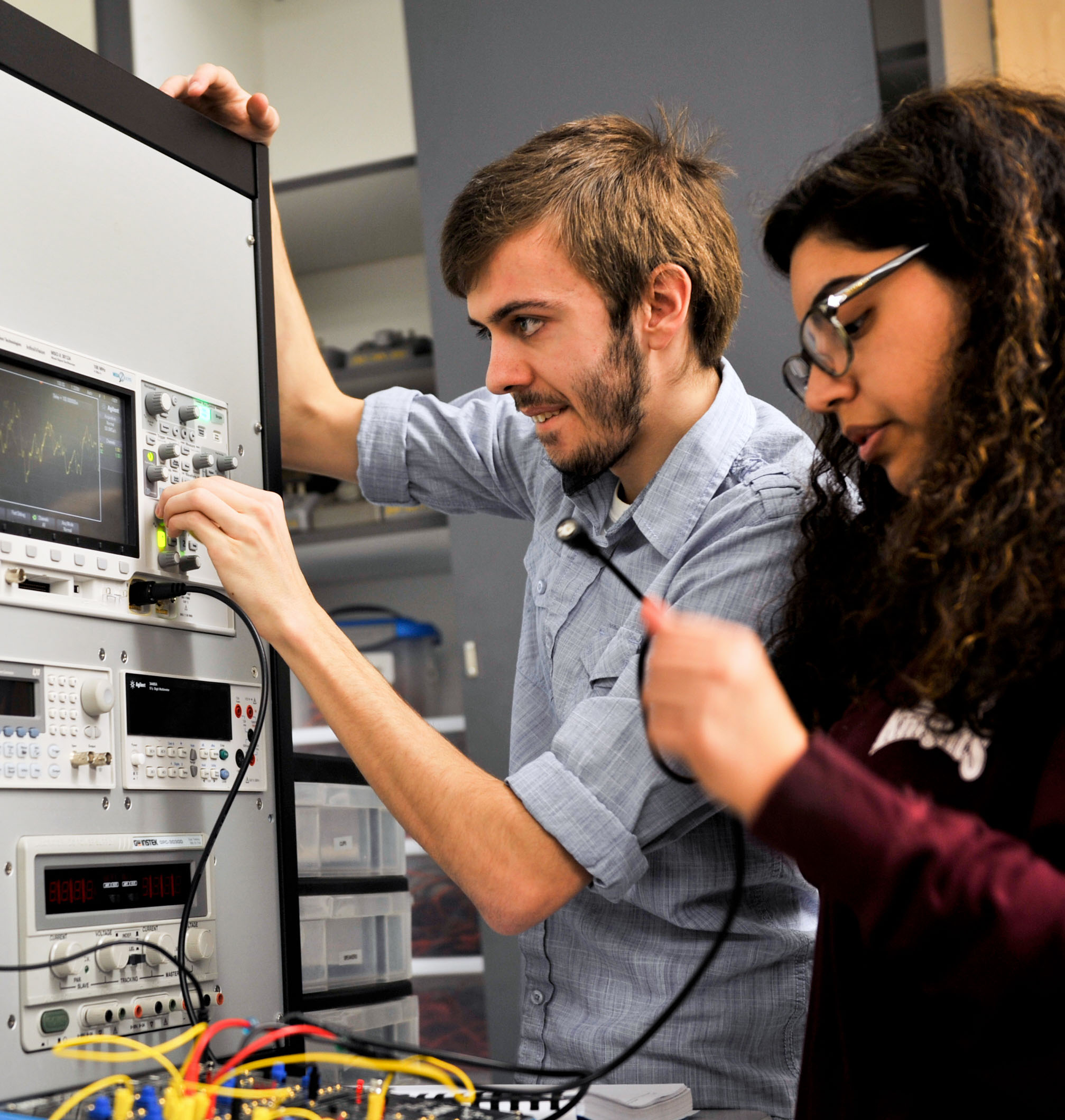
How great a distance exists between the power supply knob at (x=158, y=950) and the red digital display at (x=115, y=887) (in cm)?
3

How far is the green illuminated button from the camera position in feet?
2.89

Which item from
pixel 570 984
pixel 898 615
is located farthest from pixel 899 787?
pixel 570 984

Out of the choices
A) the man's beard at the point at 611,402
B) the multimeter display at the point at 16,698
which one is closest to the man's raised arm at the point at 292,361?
the man's beard at the point at 611,402

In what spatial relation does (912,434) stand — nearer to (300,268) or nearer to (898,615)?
(898,615)

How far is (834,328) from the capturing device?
2.76ft

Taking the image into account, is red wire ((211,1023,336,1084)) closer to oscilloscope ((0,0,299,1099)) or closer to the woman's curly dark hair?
oscilloscope ((0,0,299,1099))

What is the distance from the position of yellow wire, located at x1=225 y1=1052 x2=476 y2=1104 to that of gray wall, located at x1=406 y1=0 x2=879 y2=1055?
124 cm

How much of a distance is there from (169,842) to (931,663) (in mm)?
653

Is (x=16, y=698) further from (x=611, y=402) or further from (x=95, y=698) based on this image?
(x=611, y=402)

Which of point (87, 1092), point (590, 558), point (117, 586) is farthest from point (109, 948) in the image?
point (590, 558)

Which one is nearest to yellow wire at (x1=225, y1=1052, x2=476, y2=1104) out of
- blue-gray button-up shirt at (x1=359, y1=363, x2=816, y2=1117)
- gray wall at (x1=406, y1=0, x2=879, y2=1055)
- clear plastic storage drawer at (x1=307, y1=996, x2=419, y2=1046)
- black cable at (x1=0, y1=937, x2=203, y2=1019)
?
black cable at (x1=0, y1=937, x2=203, y2=1019)

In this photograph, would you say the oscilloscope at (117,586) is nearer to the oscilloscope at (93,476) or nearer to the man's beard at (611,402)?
the oscilloscope at (93,476)

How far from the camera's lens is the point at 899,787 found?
2.56 ft

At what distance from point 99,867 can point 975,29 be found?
2013 mm
